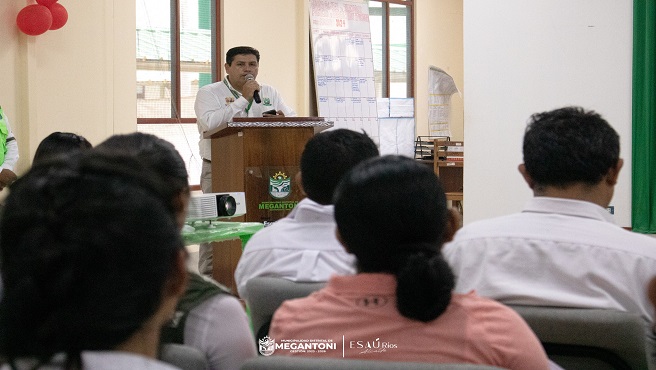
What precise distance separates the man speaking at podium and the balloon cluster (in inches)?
57.9

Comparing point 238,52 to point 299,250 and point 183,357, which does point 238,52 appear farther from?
point 183,357

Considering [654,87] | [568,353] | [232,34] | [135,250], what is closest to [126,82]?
[232,34]

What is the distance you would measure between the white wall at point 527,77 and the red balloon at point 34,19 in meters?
3.08

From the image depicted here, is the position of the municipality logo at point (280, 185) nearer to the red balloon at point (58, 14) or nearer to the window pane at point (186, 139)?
the red balloon at point (58, 14)

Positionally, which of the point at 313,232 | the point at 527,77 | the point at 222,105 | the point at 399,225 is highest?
the point at 527,77

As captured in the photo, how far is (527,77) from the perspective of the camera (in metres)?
5.75

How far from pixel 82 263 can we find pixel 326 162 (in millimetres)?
1530

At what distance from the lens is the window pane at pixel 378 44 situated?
32.3 feet

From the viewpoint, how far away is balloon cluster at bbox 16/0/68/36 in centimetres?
614

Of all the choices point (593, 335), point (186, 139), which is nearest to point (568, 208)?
point (593, 335)

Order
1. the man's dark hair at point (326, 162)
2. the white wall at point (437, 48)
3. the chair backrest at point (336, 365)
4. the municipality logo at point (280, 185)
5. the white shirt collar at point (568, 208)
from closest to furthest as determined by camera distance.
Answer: the chair backrest at point (336, 365) → the white shirt collar at point (568, 208) → the man's dark hair at point (326, 162) → the municipality logo at point (280, 185) → the white wall at point (437, 48)

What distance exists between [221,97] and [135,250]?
4.98 meters

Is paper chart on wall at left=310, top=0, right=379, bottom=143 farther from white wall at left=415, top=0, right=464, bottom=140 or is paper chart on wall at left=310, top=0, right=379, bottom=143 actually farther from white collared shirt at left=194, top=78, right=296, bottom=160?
white collared shirt at left=194, top=78, right=296, bottom=160

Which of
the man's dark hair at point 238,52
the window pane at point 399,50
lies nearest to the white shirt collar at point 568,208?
the man's dark hair at point 238,52
